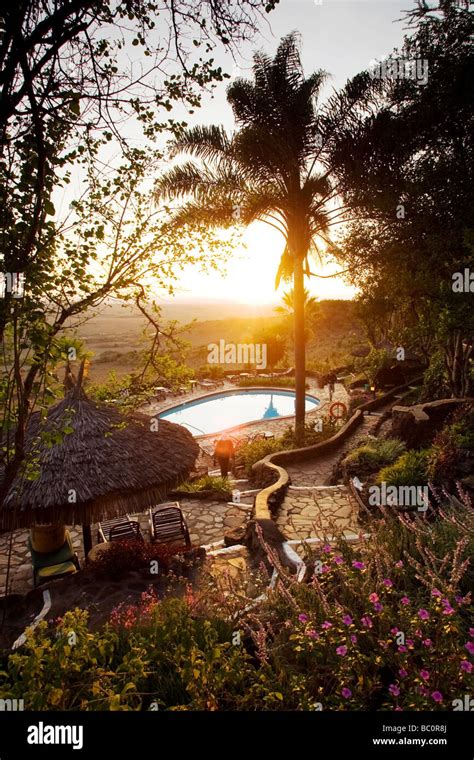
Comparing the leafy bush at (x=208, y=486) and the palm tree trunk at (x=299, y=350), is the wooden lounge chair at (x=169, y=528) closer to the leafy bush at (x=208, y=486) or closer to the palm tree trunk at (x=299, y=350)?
the leafy bush at (x=208, y=486)

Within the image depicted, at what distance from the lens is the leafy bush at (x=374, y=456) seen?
959cm

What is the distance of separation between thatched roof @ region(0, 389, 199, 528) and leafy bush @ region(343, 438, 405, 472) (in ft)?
14.0

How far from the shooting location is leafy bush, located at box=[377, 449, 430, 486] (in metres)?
7.83

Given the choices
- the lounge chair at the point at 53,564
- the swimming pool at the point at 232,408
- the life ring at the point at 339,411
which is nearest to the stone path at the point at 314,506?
the lounge chair at the point at 53,564

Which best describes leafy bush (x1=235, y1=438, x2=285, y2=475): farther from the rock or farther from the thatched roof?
the thatched roof

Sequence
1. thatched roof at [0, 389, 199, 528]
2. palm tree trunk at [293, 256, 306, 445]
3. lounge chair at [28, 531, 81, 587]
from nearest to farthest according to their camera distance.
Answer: thatched roof at [0, 389, 199, 528], lounge chair at [28, 531, 81, 587], palm tree trunk at [293, 256, 306, 445]

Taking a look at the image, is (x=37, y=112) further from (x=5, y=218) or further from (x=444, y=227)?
(x=444, y=227)

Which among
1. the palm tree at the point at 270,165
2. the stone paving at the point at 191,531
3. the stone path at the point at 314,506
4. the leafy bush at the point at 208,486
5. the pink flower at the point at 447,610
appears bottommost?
the stone paving at the point at 191,531

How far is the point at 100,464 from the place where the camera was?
7219 millimetres

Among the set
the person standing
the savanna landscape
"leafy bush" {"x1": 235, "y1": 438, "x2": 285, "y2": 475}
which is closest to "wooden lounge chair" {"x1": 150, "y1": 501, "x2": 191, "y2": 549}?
the savanna landscape

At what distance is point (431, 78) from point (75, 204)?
40.8ft

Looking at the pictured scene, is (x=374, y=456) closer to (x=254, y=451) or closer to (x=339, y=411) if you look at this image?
(x=254, y=451)

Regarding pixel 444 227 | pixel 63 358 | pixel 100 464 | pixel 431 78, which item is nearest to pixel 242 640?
Result: pixel 63 358

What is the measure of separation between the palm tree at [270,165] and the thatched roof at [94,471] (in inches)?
244
